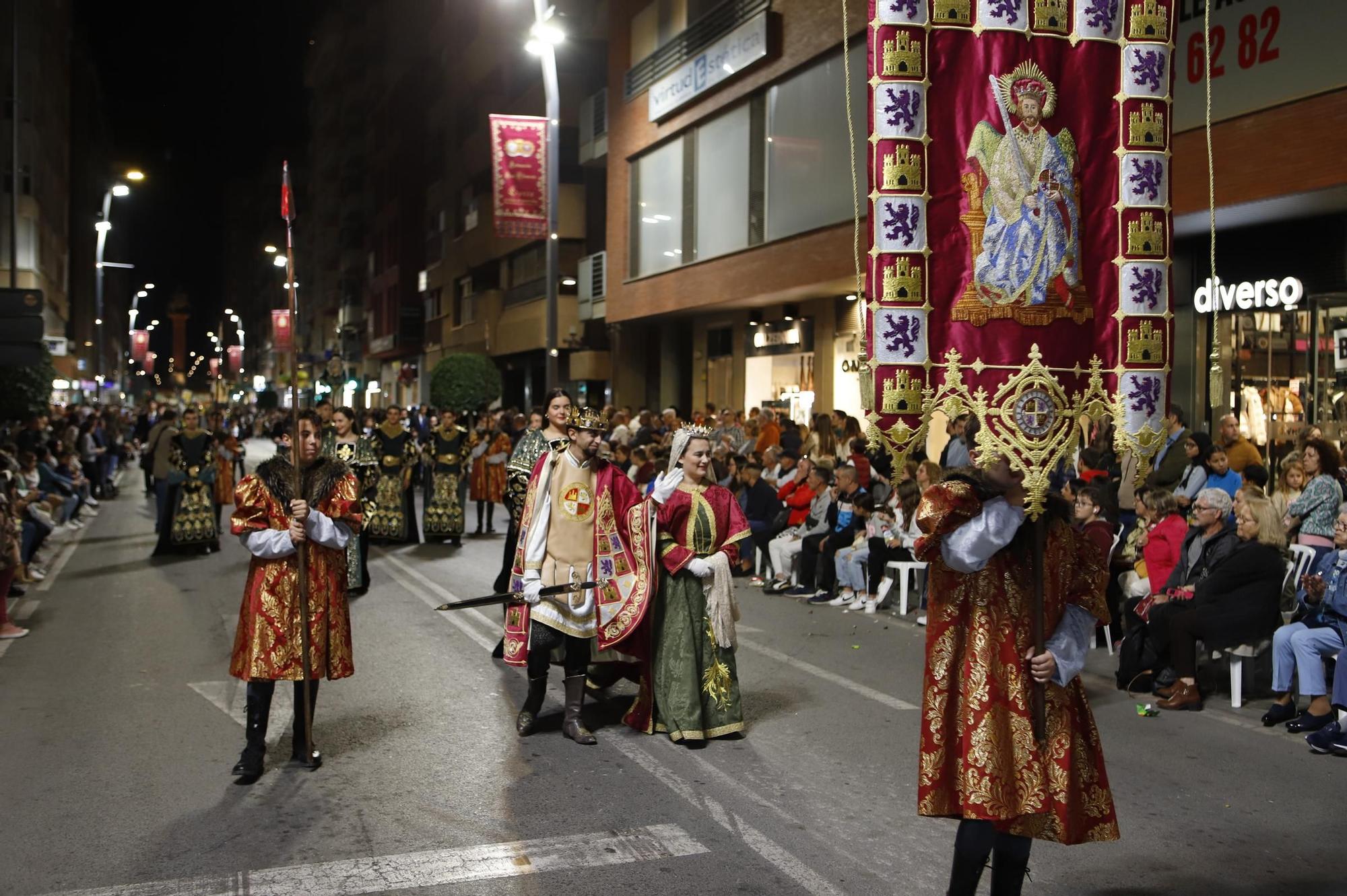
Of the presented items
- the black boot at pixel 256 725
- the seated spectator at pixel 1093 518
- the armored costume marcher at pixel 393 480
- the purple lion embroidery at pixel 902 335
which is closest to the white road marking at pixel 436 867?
the black boot at pixel 256 725

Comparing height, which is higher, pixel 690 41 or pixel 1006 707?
pixel 690 41

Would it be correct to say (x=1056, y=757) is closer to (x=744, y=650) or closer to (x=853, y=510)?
(x=744, y=650)

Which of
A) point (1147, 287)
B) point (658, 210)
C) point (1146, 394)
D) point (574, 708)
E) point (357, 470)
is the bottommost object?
point (574, 708)

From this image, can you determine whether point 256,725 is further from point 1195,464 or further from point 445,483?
point 445,483

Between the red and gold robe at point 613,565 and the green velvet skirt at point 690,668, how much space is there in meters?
0.16

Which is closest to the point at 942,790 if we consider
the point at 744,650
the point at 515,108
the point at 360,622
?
the point at 744,650

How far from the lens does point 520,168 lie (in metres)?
22.0

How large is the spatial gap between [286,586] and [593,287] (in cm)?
3047

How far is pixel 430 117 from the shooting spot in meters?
61.6

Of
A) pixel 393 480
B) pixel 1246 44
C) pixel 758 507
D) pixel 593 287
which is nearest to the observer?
pixel 1246 44

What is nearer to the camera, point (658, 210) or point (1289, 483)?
point (1289, 483)

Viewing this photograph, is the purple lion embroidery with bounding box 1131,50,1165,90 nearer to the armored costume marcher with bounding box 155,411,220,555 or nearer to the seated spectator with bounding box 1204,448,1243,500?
the seated spectator with bounding box 1204,448,1243,500

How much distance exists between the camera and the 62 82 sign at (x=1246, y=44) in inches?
559

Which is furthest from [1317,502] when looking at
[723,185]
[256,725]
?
[723,185]
